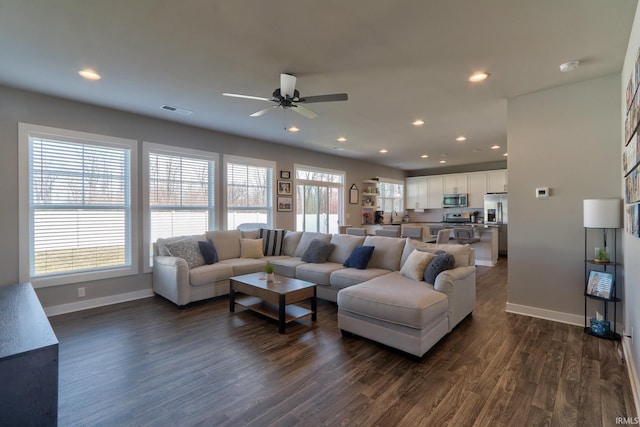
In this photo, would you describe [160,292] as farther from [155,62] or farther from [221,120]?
[155,62]

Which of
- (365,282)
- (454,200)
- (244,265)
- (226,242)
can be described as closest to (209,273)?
(244,265)

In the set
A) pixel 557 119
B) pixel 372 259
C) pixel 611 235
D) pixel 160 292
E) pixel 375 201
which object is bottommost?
pixel 160 292

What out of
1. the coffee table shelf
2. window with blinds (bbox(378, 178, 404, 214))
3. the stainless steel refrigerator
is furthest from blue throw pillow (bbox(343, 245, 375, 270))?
the stainless steel refrigerator

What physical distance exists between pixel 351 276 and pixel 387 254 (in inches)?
27.8

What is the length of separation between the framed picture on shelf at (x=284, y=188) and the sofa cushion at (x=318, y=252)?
210 centimetres

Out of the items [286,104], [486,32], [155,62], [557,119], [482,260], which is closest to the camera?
[486,32]

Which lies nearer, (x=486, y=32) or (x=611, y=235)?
(x=486, y=32)

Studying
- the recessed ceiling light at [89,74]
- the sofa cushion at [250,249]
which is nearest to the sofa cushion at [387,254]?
the sofa cushion at [250,249]

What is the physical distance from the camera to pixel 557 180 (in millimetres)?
3461

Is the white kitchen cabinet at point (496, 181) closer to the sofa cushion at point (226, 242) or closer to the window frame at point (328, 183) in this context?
the window frame at point (328, 183)

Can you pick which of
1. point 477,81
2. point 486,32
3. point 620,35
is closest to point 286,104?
point 486,32

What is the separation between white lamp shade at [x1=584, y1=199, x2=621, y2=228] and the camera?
286cm

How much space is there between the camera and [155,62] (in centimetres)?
287

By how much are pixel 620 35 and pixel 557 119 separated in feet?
3.77
